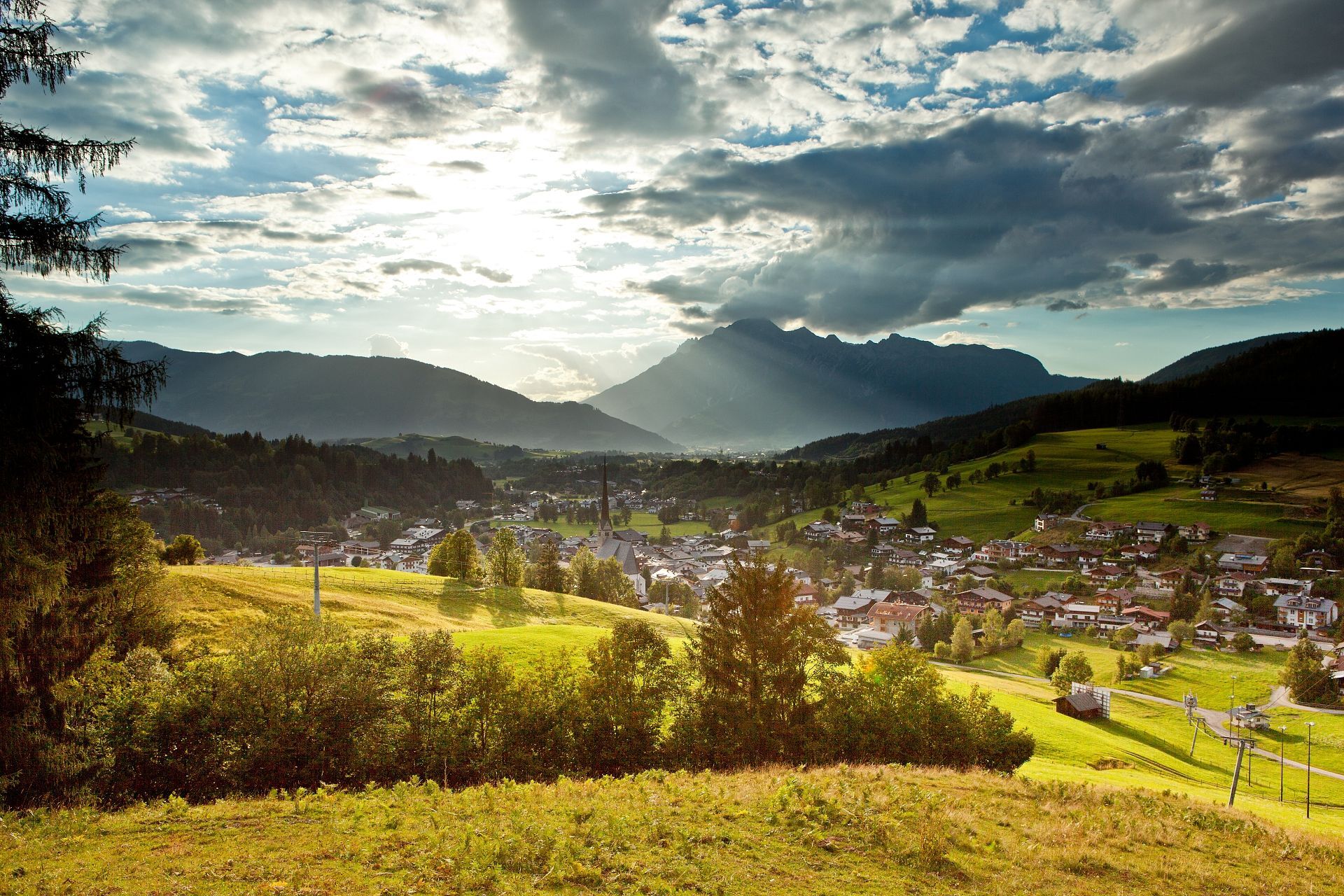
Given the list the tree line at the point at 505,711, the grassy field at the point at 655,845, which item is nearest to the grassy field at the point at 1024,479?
the tree line at the point at 505,711

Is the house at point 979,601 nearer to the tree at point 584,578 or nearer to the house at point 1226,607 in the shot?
the house at point 1226,607

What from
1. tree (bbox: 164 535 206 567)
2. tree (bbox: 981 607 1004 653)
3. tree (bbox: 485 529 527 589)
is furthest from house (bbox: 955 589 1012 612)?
tree (bbox: 164 535 206 567)

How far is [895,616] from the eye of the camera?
95750 millimetres

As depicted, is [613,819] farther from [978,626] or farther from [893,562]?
[893,562]

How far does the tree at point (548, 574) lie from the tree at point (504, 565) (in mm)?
7745

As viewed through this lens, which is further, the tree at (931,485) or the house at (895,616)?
the tree at (931,485)

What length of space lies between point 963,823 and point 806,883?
5656 millimetres

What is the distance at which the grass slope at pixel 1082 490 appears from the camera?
117750 mm

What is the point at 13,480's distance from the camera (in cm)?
1081

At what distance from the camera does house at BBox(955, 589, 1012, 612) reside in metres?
101

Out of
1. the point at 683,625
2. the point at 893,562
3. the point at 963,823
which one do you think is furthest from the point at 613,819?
the point at 893,562

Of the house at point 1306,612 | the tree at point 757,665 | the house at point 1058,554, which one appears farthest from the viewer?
the house at point 1058,554

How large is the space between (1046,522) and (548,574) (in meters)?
107

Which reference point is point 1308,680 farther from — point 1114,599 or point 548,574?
point 548,574
